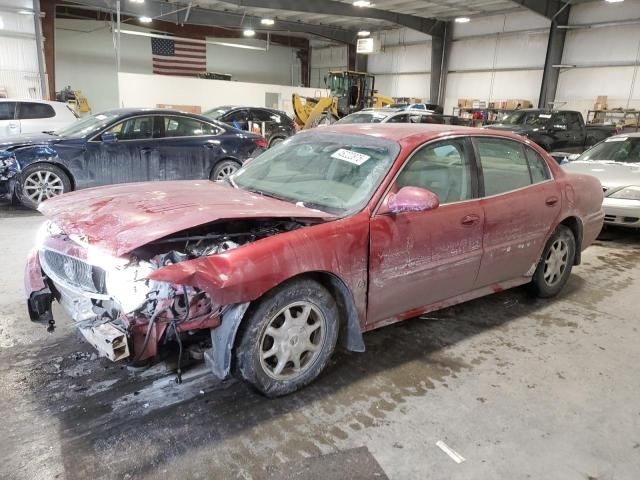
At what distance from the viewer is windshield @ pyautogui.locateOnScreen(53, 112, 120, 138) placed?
7.01 m

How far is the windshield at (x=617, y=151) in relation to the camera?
7.30 metres

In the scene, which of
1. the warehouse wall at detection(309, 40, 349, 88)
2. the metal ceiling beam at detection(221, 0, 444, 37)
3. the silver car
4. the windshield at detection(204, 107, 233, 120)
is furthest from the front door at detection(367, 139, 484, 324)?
the warehouse wall at detection(309, 40, 349, 88)

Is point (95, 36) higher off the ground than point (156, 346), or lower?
higher

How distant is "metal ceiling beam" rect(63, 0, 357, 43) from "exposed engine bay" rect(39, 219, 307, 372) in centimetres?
1845

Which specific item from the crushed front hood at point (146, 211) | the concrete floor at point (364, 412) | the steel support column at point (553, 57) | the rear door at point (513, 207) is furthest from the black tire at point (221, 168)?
the steel support column at point (553, 57)

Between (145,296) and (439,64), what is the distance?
73.9ft

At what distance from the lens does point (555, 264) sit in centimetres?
427

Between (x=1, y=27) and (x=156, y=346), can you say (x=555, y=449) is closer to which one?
(x=156, y=346)

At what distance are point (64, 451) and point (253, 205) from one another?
1518 mm

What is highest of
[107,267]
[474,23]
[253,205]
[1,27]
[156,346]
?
[474,23]

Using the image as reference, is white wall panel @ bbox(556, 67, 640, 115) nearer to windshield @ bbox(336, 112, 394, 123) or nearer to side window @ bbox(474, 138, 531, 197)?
windshield @ bbox(336, 112, 394, 123)

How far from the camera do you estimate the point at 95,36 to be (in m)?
22.4

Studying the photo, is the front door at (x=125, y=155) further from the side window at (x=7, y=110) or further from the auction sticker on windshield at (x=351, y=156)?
the auction sticker on windshield at (x=351, y=156)

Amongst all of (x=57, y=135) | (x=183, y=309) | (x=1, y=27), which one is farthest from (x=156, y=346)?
(x=1, y=27)
